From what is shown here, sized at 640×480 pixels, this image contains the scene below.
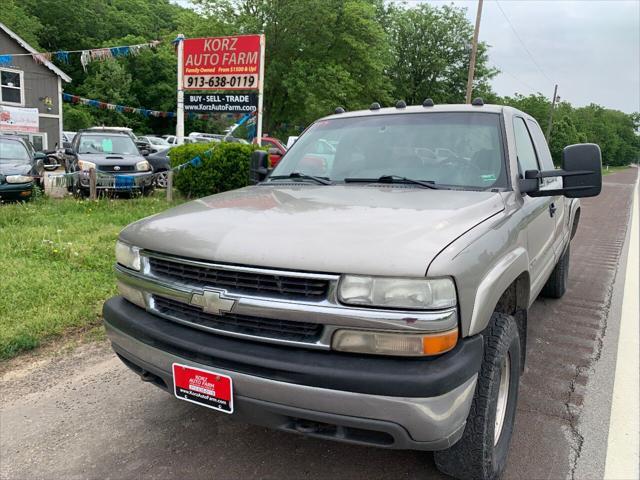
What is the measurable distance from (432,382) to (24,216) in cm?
868

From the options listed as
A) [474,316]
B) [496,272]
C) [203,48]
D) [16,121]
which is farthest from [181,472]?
[16,121]

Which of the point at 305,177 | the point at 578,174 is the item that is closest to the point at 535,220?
the point at 578,174

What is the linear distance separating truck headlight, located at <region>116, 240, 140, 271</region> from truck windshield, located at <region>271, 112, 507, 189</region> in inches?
51.0

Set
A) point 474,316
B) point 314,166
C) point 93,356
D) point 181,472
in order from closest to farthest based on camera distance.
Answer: point 474,316, point 181,472, point 314,166, point 93,356

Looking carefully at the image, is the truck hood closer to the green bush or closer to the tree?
the green bush

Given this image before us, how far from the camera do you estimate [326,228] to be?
2.17 metres

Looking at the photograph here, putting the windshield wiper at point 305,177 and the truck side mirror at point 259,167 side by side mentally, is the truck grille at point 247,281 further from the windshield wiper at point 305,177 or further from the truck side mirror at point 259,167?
the truck side mirror at point 259,167

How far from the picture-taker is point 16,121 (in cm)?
2219

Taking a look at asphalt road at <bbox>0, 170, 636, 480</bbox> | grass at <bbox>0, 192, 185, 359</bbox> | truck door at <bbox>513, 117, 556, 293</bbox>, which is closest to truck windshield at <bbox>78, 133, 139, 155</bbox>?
grass at <bbox>0, 192, 185, 359</bbox>

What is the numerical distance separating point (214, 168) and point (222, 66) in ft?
10.6

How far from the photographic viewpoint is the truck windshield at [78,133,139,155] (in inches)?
499

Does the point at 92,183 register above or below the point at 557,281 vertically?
above

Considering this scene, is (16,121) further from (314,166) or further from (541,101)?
(541,101)

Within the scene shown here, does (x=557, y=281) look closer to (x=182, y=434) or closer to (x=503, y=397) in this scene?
(x=503, y=397)
